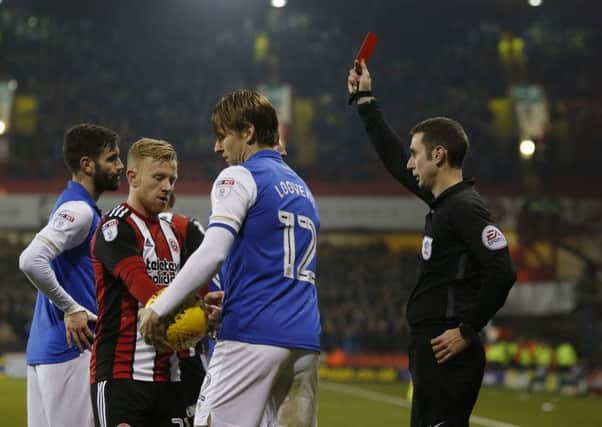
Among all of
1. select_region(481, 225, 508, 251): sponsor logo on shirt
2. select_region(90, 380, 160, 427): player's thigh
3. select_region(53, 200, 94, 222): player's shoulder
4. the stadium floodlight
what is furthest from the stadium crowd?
select_region(90, 380, 160, 427): player's thigh

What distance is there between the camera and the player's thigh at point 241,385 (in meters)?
3.57

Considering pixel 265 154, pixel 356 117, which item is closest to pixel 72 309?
pixel 265 154

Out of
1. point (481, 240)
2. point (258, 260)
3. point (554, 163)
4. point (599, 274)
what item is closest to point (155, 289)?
point (258, 260)

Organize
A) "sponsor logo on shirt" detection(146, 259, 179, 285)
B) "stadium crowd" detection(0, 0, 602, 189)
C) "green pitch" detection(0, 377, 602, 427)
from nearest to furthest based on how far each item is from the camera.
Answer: "sponsor logo on shirt" detection(146, 259, 179, 285) → "green pitch" detection(0, 377, 602, 427) → "stadium crowd" detection(0, 0, 602, 189)

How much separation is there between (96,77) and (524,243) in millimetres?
14350

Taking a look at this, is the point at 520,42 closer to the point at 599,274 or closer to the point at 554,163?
the point at 554,163

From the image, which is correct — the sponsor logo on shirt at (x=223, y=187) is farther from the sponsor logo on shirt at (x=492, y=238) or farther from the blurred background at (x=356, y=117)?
the blurred background at (x=356, y=117)

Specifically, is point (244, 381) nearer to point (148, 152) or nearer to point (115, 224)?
point (115, 224)

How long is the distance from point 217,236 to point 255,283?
26cm

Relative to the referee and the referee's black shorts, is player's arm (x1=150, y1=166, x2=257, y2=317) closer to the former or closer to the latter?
the referee

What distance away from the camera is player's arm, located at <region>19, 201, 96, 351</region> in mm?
4590

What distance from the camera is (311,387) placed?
3764 mm

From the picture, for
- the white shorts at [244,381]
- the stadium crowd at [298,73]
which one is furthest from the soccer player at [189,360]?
the stadium crowd at [298,73]

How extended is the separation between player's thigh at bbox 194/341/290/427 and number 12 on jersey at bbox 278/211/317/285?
0.30 m
